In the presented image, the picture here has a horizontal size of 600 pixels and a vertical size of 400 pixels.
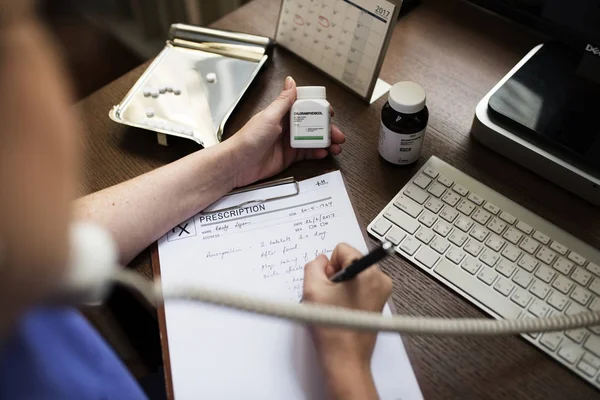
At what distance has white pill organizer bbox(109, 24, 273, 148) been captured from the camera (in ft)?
2.24

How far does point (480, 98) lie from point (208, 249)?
0.45m

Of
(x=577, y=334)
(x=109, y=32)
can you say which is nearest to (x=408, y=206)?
(x=577, y=334)

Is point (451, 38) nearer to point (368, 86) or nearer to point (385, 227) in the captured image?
point (368, 86)

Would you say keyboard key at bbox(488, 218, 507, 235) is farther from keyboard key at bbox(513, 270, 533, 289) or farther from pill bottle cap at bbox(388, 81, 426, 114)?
pill bottle cap at bbox(388, 81, 426, 114)

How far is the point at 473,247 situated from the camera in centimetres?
57

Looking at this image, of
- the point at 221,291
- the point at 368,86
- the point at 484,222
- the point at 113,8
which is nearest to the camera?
the point at 221,291

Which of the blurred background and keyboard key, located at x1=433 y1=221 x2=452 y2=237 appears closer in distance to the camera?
keyboard key, located at x1=433 y1=221 x2=452 y2=237

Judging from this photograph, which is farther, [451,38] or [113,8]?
[113,8]

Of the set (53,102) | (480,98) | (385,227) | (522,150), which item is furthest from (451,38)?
(53,102)

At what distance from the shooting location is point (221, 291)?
0.42 meters

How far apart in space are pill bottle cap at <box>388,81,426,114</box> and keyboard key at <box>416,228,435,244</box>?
0.14 meters

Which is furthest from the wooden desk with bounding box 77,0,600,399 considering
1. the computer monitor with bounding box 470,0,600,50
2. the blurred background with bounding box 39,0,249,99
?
the blurred background with bounding box 39,0,249,99

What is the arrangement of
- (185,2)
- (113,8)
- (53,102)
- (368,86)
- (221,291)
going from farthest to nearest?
(113,8)
(185,2)
(368,86)
(221,291)
(53,102)

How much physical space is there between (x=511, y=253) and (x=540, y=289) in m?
0.05
